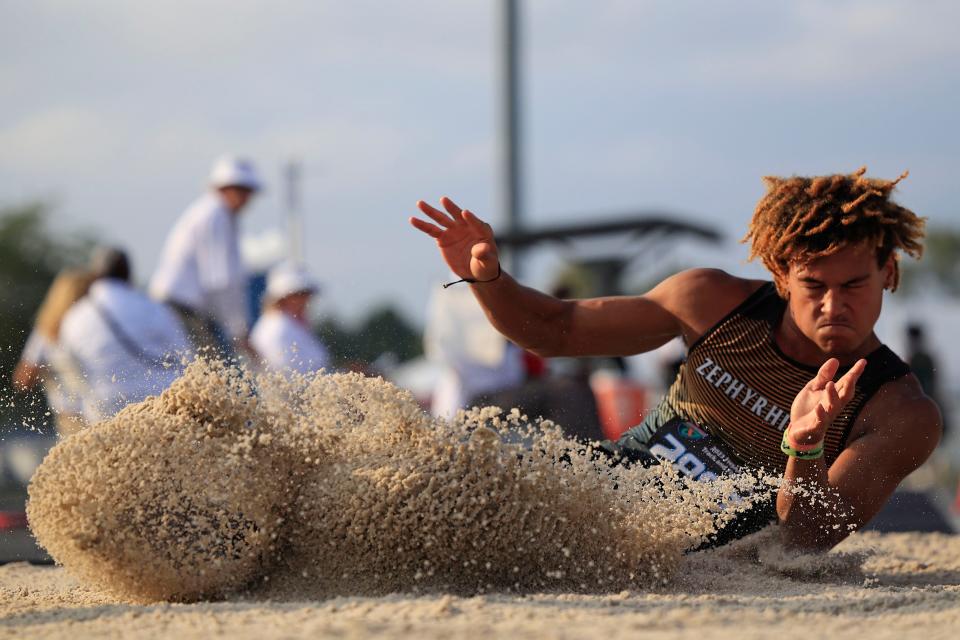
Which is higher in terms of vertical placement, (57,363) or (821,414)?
(821,414)

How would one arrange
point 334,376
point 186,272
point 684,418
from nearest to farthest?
1. point 334,376
2. point 684,418
3. point 186,272

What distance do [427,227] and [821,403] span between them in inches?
56.8

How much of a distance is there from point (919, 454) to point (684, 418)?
81 cm

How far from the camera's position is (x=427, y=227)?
3922mm

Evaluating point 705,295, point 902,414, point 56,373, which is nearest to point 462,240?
point 705,295

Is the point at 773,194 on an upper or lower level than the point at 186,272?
upper

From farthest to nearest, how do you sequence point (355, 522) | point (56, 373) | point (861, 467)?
point (56, 373)
point (861, 467)
point (355, 522)

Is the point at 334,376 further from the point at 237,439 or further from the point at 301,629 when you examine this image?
the point at 301,629

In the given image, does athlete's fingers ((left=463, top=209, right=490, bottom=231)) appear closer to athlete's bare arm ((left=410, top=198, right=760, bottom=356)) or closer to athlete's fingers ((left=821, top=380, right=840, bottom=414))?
athlete's bare arm ((left=410, top=198, right=760, bottom=356))

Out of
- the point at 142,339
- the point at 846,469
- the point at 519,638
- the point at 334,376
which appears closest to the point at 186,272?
the point at 142,339

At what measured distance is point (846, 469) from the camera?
11.8ft

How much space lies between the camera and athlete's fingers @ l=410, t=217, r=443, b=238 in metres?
3.88

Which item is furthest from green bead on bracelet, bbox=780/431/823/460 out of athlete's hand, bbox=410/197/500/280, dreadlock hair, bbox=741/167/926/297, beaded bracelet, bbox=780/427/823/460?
athlete's hand, bbox=410/197/500/280

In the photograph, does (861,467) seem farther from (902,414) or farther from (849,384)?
(849,384)
